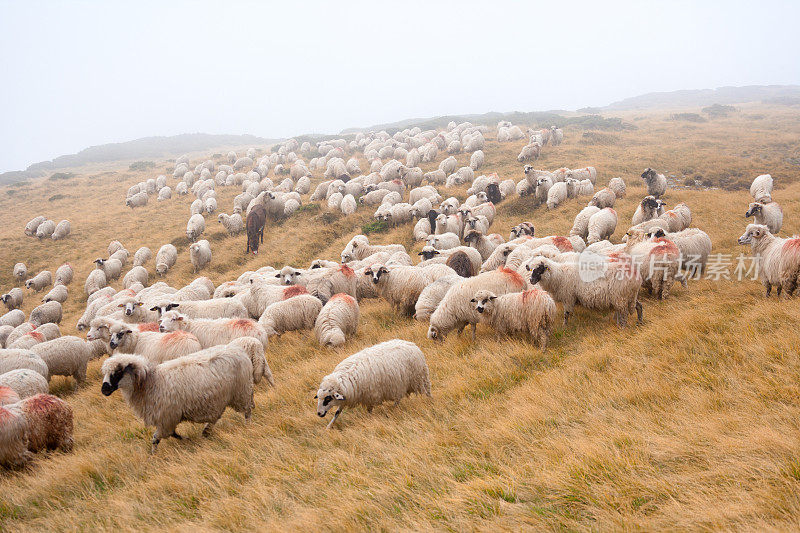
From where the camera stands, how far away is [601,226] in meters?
15.4

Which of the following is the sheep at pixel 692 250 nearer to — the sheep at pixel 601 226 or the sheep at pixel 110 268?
the sheep at pixel 601 226

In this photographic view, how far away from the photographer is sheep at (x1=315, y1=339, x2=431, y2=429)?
6.11 meters

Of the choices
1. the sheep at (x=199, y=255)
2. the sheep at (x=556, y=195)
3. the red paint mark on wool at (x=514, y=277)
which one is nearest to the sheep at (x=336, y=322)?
the red paint mark on wool at (x=514, y=277)

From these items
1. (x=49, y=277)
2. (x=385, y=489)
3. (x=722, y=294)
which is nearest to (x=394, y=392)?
(x=385, y=489)

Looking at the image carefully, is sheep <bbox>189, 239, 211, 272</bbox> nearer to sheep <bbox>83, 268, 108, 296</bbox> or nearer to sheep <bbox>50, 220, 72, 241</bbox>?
sheep <bbox>83, 268, 108, 296</bbox>

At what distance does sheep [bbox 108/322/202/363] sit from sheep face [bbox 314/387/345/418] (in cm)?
387

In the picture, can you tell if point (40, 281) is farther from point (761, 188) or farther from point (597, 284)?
point (761, 188)

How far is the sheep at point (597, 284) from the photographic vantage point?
27.5 ft

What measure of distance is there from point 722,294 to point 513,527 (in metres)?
9.47

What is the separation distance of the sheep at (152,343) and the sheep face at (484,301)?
20.7 feet

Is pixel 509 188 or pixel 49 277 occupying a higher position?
pixel 509 188

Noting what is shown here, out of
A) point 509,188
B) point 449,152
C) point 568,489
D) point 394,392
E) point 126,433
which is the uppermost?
point 449,152

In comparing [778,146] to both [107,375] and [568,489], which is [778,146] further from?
[107,375]

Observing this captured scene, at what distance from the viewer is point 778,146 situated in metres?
31.7
